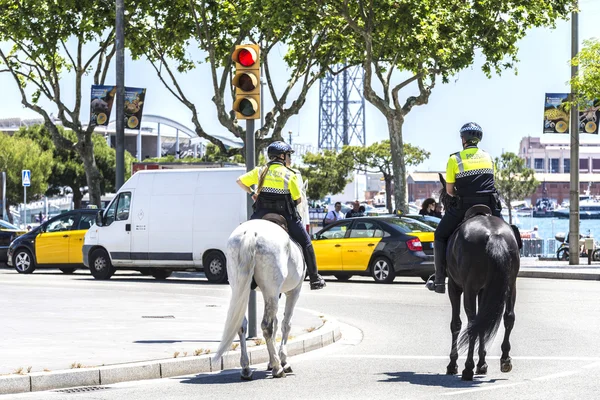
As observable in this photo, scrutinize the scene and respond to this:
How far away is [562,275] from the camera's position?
28172 millimetres

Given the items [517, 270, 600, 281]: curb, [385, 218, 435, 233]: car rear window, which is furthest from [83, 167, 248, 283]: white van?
[517, 270, 600, 281]: curb

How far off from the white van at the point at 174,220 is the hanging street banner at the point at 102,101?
921 centimetres

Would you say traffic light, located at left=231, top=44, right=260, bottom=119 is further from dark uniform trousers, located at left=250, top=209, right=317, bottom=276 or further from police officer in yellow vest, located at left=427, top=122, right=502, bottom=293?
police officer in yellow vest, located at left=427, top=122, right=502, bottom=293

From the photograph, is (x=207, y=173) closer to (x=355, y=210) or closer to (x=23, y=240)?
(x=23, y=240)

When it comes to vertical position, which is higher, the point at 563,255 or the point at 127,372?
the point at 127,372

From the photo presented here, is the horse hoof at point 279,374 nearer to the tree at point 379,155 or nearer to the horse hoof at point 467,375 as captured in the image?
the horse hoof at point 467,375

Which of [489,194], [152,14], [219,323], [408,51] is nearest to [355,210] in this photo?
[408,51]

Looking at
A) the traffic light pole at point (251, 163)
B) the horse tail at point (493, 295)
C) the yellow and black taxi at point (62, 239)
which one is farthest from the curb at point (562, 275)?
the horse tail at point (493, 295)

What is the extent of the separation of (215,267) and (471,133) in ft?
48.4

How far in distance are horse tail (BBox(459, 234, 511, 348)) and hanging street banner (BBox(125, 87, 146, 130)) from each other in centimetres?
2492

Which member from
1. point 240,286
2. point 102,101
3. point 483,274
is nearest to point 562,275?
point 102,101

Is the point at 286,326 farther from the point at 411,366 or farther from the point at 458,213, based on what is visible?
the point at 458,213

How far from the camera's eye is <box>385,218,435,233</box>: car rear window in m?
25.1

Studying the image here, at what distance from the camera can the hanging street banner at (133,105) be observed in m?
34.3
